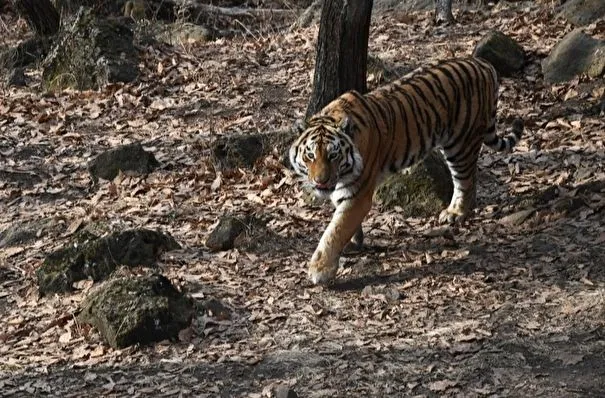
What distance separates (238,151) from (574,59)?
364cm

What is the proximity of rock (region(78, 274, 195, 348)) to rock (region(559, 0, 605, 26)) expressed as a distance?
22.3ft

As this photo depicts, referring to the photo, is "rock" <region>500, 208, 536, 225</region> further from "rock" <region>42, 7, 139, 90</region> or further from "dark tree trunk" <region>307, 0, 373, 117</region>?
"rock" <region>42, 7, 139, 90</region>

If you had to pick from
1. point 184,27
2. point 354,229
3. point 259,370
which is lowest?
point 259,370

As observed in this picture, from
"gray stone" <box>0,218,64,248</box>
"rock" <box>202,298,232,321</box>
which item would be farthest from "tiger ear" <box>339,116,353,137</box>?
"gray stone" <box>0,218,64,248</box>

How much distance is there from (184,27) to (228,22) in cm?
176

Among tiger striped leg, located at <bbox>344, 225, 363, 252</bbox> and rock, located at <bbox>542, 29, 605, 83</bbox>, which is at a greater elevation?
rock, located at <bbox>542, 29, 605, 83</bbox>

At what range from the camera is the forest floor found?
17.5 feet

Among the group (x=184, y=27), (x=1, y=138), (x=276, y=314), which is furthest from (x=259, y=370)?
(x=184, y=27)

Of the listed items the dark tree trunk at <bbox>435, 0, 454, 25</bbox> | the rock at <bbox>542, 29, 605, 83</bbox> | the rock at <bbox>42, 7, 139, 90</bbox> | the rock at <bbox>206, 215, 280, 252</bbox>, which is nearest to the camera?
the rock at <bbox>206, 215, 280, 252</bbox>

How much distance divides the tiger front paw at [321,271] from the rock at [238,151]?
2306mm

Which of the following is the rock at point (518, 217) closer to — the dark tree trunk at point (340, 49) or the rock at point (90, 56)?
the dark tree trunk at point (340, 49)

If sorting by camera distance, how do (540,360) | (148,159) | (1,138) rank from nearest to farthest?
(540,360)
(148,159)
(1,138)

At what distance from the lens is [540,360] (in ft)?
17.1

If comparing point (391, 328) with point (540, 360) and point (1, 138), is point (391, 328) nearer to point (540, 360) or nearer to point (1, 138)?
point (540, 360)
